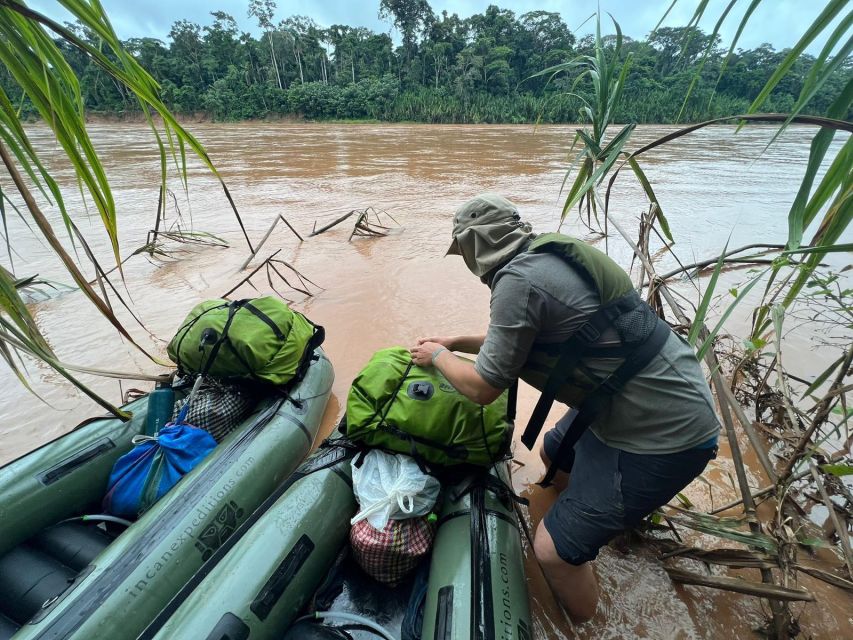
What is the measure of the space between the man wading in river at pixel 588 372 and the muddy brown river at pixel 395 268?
1.83 feet

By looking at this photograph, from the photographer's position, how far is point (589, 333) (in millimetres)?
1515

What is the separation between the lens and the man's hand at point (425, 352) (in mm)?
2027

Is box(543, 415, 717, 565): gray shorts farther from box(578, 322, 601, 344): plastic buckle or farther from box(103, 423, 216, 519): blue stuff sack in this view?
box(103, 423, 216, 519): blue stuff sack

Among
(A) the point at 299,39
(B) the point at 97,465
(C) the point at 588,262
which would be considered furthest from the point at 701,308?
(A) the point at 299,39

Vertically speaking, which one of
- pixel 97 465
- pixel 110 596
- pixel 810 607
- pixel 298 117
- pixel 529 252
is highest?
pixel 529 252

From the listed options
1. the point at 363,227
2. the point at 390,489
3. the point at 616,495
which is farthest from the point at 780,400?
the point at 363,227

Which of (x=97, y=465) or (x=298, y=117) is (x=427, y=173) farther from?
(x=298, y=117)

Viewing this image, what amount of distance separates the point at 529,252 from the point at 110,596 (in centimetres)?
201

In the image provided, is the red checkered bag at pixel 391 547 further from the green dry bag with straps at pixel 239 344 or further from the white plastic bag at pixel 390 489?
the green dry bag with straps at pixel 239 344

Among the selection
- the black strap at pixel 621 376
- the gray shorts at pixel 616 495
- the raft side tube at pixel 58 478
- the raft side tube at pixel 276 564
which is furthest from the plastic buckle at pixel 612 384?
the raft side tube at pixel 58 478

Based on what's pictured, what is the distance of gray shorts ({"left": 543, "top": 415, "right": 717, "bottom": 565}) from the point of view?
5.23 feet

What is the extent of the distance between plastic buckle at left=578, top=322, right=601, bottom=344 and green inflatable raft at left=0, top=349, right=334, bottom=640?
5.59 feet

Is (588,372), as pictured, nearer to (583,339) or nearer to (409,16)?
(583,339)

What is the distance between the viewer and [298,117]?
39469 millimetres
